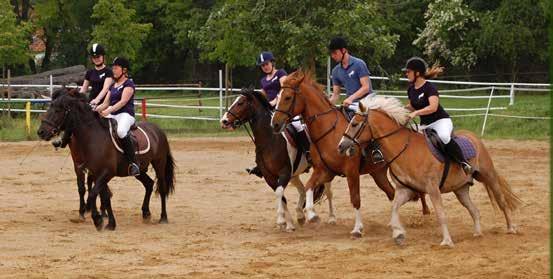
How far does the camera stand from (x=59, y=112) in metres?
12.2

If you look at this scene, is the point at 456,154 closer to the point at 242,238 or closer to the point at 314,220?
the point at 314,220

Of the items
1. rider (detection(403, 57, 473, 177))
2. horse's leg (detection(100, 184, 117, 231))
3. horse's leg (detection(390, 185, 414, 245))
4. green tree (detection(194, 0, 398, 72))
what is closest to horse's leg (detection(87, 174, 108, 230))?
horse's leg (detection(100, 184, 117, 231))

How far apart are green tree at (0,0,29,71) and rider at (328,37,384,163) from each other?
95.4 feet

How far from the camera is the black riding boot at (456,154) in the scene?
35.1ft

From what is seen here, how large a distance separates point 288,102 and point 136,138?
2.52m

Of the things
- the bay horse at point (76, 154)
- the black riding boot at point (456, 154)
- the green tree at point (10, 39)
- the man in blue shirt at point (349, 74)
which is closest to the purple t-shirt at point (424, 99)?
the black riding boot at point (456, 154)

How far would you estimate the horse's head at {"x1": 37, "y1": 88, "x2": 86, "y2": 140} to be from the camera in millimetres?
12039

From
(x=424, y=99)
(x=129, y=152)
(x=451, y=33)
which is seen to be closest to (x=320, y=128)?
(x=424, y=99)

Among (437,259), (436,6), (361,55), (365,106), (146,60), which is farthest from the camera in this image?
(146,60)

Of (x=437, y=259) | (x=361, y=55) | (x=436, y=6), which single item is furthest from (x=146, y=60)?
(x=437, y=259)

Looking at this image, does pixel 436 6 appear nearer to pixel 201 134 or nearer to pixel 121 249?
pixel 201 134

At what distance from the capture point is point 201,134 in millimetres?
27453

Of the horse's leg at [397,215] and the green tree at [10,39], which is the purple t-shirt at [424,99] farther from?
the green tree at [10,39]

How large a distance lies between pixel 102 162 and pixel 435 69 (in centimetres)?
430
